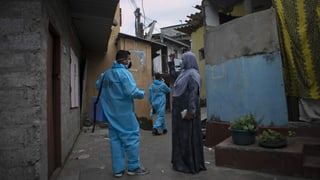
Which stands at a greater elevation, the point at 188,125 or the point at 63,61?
the point at 63,61

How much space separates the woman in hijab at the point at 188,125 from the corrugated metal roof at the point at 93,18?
6.38 feet

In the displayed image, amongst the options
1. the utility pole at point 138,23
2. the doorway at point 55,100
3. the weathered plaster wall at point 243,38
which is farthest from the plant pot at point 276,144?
the utility pole at point 138,23

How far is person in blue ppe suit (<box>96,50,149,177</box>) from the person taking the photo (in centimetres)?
432

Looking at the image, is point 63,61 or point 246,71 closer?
point 63,61

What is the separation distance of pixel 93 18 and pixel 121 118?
10.8 ft

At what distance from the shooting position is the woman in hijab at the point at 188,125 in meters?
4.59

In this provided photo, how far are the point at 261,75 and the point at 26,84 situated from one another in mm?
4131

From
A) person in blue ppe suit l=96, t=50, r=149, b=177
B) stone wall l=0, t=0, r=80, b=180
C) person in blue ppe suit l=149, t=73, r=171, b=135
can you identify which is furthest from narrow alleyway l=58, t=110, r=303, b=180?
person in blue ppe suit l=149, t=73, r=171, b=135

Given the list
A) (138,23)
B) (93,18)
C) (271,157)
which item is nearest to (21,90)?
(271,157)

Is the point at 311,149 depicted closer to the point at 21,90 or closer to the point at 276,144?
the point at 276,144

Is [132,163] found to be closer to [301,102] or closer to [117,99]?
[117,99]

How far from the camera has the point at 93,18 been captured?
6746 millimetres

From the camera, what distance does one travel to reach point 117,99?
14.4 feet

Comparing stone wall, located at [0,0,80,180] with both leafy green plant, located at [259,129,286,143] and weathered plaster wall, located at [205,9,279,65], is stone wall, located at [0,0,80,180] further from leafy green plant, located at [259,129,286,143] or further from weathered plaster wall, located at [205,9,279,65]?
weathered plaster wall, located at [205,9,279,65]
